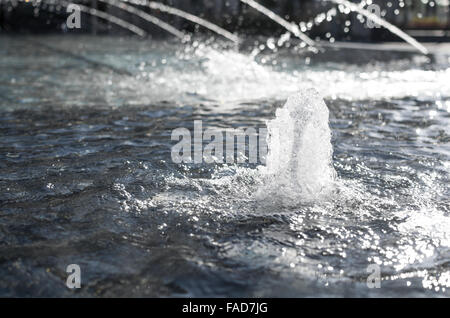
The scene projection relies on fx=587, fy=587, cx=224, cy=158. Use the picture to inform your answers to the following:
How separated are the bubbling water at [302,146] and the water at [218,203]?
0.04 ft

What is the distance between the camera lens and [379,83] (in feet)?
44.4

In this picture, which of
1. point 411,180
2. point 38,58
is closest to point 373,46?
point 38,58

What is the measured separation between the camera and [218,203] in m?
5.20

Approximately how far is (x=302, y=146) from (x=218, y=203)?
107 cm

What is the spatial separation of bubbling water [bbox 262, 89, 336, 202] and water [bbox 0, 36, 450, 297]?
0.01 metres

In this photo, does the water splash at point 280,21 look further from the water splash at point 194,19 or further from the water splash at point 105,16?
the water splash at point 105,16

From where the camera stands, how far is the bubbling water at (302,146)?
552 cm

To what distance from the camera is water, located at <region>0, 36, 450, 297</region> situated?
388 centimetres

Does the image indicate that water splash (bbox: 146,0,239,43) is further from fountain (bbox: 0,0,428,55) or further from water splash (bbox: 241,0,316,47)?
water splash (bbox: 241,0,316,47)

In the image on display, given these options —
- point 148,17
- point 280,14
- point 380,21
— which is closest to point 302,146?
point 380,21

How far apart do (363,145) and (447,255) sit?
359cm

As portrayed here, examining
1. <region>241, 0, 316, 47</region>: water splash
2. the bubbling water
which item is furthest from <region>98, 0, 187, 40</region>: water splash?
the bubbling water

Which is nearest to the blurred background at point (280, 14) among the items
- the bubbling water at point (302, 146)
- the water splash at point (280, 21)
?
the water splash at point (280, 21)
